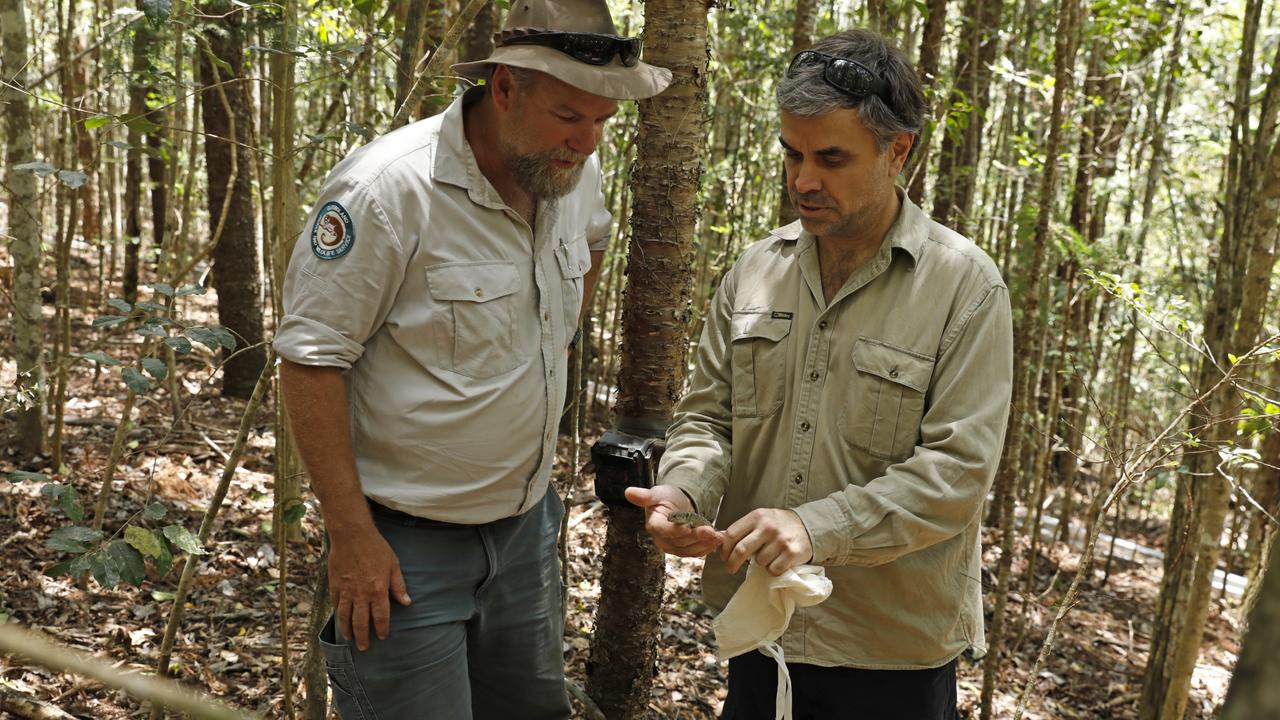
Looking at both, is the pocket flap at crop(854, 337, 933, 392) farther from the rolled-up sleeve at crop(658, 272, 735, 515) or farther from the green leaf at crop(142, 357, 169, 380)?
the green leaf at crop(142, 357, 169, 380)

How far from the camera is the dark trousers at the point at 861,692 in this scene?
2.19 m

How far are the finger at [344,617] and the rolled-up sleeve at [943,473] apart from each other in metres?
1.10

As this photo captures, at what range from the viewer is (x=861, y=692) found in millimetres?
2199

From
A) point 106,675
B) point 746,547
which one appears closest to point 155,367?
point 746,547

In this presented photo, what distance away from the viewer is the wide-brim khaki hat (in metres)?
2.37

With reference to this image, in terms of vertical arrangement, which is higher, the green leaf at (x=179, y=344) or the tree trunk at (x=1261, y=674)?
the tree trunk at (x=1261, y=674)

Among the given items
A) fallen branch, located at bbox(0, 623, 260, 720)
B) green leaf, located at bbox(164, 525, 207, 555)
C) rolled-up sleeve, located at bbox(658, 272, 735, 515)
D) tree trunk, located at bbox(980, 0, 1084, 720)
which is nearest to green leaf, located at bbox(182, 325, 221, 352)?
green leaf, located at bbox(164, 525, 207, 555)

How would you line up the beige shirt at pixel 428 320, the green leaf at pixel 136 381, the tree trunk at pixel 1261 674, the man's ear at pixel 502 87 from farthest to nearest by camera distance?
the green leaf at pixel 136 381 < the man's ear at pixel 502 87 < the beige shirt at pixel 428 320 < the tree trunk at pixel 1261 674

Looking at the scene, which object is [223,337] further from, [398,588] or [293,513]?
[398,588]

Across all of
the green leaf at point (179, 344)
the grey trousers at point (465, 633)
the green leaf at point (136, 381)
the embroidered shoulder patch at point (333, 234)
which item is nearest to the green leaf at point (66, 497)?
the green leaf at point (136, 381)

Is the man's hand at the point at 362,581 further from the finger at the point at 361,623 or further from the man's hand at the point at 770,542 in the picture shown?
the man's hand at the point at 770,542

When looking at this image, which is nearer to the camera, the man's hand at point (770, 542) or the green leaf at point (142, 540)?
the man's hand at point (770, 542)

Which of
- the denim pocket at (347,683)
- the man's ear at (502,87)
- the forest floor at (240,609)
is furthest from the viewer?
the forest floor at (240,609)

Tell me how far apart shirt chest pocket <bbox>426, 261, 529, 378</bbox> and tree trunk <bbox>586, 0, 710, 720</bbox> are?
0.50 m
